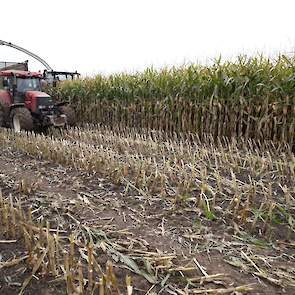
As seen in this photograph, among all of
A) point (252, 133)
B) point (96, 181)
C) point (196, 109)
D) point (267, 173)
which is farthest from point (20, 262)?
point (196, 109)

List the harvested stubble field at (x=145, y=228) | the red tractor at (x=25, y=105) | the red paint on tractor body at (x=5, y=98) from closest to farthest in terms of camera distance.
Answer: the harvested stubble field at (x=145, y=228) → the red tractor at (x=25, y=105) → the red paint on tractor body at (x=5, y=98)

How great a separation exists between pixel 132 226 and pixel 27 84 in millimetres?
6784

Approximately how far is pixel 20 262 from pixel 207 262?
46.3 inches

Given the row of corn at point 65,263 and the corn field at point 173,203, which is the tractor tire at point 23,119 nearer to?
the corn field at point 173,203

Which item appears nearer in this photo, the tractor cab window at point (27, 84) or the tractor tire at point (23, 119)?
the tractor tire at point (23, 119)

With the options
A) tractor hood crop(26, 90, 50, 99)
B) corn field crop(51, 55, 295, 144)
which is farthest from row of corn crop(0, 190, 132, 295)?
tractor hood crop(26, 90, 50, 99)

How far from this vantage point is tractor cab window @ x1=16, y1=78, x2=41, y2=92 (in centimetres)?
836

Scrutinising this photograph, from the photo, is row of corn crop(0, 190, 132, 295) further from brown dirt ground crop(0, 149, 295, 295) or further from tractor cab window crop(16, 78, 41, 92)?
tractor cab window crop(16, 78, 41, 92)

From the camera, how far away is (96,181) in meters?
3.89

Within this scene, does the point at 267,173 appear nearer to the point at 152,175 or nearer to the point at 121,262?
the point at 152,175

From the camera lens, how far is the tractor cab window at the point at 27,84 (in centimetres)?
836

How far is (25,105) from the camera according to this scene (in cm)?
820

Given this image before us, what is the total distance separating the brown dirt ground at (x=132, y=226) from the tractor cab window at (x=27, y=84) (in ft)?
15.7

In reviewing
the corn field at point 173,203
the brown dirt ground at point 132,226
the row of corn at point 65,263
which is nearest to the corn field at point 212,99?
the corn field at point 173,203
